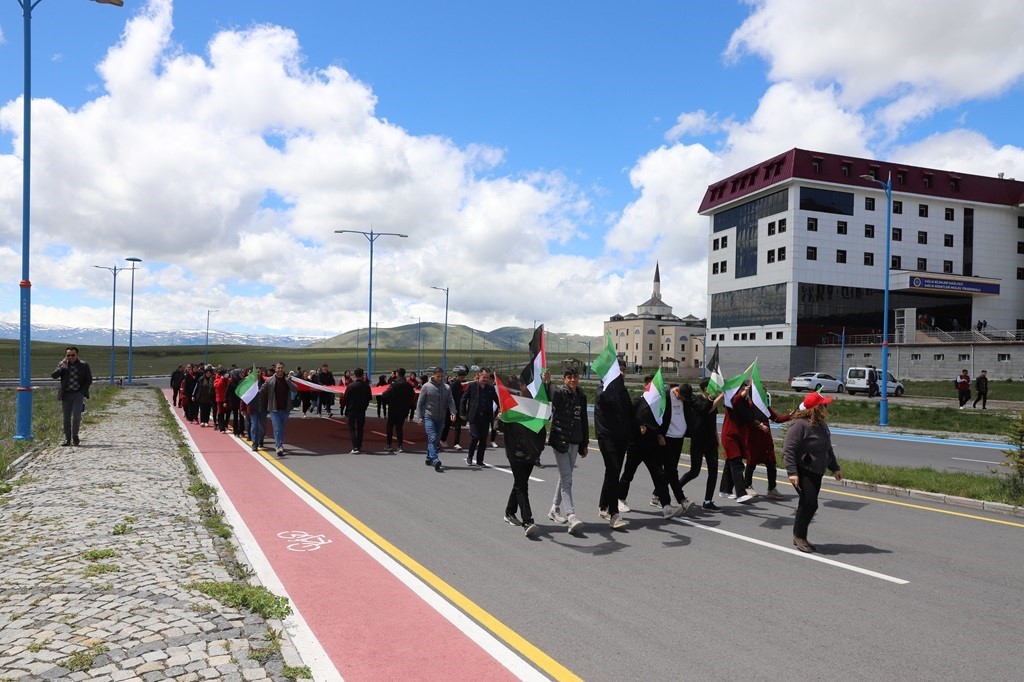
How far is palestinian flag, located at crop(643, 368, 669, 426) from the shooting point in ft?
30.3

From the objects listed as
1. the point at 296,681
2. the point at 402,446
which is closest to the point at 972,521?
the point at 296,681

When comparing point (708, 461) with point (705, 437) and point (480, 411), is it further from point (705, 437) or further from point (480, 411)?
point (480, 411)

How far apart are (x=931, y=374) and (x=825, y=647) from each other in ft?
181

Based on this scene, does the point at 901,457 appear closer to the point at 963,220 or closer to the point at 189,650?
the point at 189,650

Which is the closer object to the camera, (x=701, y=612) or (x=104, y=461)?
(x=701, y=612)

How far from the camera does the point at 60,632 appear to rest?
4.67 metres

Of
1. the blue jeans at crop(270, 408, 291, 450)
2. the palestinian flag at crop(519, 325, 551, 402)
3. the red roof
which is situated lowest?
the blue jeans at crop(270, 408, 291, 450)

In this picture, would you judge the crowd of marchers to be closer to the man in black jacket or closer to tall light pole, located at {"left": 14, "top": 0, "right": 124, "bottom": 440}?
the man in black jacket

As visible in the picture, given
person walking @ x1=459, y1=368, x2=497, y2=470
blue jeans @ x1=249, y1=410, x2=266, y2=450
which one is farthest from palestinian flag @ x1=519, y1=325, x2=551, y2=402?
blue jeans @ x1=249, y1=410, x2=266, y2=450

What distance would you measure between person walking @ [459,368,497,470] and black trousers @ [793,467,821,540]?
7.56 metres

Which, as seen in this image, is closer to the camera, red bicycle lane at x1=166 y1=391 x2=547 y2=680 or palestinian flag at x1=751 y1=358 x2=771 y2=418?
red bicycle lane at x1=166 y1=391 x2=547 y2=680

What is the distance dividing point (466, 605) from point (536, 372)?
151 inches

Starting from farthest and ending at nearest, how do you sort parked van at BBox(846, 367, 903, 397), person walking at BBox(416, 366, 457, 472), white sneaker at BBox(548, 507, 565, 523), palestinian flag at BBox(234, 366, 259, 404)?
parked van at BBox(846, 367, 903, 397) → palestinian flag at BBox(234, 366, 259, 404) → person walking at BBox(416, 366, 457, 472) → white sneaker at BBox(548, 507, 565, 523)

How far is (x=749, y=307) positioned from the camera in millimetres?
67500
